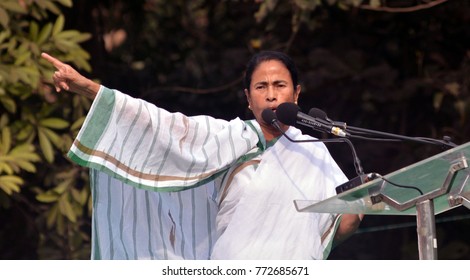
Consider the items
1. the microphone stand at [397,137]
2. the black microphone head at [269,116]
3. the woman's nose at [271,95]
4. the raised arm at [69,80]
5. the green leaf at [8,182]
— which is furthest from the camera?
the green leaf at [8,182]

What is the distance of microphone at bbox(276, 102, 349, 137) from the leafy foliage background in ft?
8.07

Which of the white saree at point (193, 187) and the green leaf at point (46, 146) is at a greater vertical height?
the green leaf at point (46, 146)

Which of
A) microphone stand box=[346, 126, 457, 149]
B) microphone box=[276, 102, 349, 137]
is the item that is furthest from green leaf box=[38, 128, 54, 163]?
microphone stand box=[346, 126, 457, 149]

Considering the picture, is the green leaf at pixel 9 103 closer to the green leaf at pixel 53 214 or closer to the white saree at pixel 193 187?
the green leaf at pixel 53 214

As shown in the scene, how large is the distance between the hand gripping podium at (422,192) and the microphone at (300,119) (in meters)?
0.25

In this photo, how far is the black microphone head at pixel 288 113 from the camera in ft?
12.0

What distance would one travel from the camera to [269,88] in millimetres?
3980

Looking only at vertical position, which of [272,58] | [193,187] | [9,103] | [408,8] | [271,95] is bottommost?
[193,187]

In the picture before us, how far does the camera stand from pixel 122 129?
3.70 meters

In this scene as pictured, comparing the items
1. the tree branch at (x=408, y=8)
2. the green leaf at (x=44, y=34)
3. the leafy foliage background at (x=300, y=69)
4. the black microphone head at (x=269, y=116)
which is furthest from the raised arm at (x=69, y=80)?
the tree branch at (x=408, y=8)

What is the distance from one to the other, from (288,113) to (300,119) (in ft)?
0.18

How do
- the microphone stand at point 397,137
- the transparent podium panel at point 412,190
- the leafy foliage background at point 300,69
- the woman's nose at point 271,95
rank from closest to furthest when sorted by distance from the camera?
the transparent podium panel at point 412,190 < the microphone stand at point 397,137 < the woman's nose at point 271,95 < the leafy foliage background at point 300,69

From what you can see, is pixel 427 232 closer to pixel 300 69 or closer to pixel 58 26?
pixel 58 26

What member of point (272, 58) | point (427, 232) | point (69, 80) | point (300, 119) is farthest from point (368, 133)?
point (69, 80)
